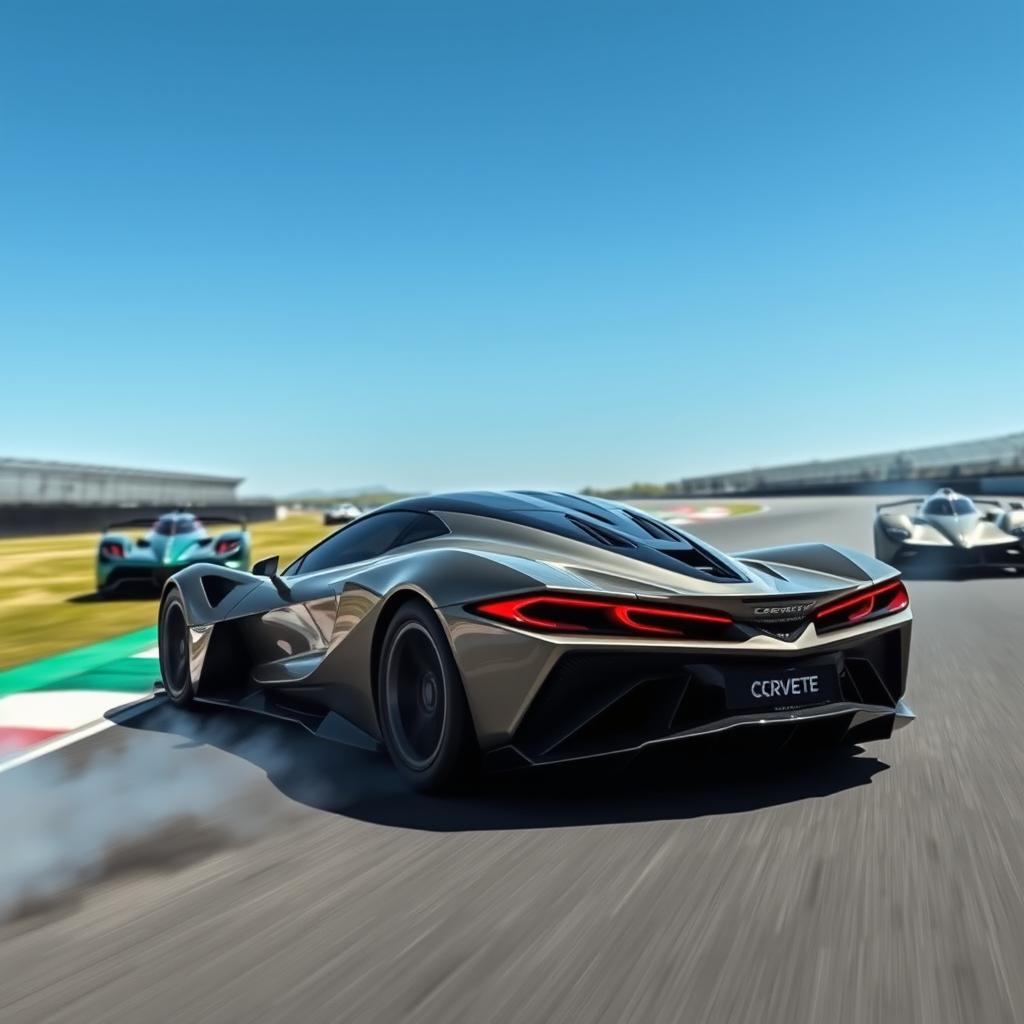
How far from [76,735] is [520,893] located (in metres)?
3.16

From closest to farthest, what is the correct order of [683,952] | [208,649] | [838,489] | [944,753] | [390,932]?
[683,952], [390,932], [944,753], [208,649], [838,489]

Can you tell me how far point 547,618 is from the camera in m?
3.62

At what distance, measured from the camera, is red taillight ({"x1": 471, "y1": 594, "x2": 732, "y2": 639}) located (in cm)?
361

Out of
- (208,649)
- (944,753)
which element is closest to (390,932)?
(944,753)

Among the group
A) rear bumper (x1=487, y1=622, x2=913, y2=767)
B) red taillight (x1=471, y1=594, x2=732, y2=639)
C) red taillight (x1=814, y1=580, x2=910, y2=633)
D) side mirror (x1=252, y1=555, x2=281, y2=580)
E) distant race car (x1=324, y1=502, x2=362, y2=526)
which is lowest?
distant race car (x1=324, y1=502, x2=362, y2=526)

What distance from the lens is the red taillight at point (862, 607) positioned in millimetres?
3960

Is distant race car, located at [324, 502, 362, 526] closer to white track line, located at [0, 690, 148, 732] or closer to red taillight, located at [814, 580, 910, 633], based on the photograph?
white track line, located at [0, 690, 148, 732]

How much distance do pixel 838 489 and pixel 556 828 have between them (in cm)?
5686

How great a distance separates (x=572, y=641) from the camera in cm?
356

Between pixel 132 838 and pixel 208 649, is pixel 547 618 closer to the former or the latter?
pixel 132 838

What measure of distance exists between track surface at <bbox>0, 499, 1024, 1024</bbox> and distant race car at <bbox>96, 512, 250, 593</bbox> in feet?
27.8

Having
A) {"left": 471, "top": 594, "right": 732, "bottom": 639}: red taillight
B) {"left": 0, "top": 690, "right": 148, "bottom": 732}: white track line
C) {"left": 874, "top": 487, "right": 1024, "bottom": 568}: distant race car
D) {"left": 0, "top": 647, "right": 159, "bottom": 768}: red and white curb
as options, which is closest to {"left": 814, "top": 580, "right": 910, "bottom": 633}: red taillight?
{"left": 471, "top": 594, "right": 732, "bottom": 639}: red taillight

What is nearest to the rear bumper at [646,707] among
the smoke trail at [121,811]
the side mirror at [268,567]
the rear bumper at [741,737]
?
the rear bumper at [741,737]

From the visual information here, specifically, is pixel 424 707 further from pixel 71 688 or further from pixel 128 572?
pixel 128 572
